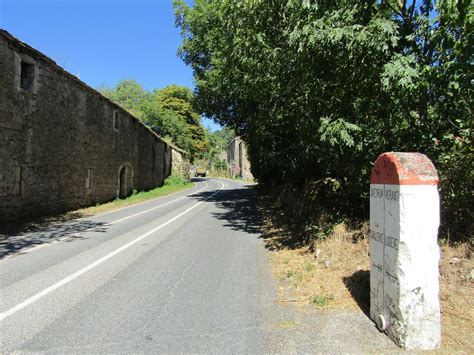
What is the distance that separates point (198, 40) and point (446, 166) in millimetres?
16981

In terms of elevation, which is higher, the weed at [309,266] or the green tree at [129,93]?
the green tree at [129,93]

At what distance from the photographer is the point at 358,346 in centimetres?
388

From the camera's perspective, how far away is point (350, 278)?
233 inches

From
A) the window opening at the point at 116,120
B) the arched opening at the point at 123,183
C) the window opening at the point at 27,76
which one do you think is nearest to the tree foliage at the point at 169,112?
the arched opening at the point at 123,183

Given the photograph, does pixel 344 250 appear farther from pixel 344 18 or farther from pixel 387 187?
pixel 344 18

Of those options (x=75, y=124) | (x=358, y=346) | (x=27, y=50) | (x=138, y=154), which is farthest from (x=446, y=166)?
(x=138, y=154)

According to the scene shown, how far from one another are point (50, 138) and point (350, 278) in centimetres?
1411

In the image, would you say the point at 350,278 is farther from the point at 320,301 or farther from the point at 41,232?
the point at 41,232

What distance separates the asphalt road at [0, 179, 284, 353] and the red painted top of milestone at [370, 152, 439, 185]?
1983 mm

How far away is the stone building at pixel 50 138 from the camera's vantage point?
1344 centimetres

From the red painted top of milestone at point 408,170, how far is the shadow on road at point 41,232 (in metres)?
7.56

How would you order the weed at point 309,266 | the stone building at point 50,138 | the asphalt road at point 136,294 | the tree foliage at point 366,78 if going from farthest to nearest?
the stone building at point 50,138, the weed at point 309,266, the tree foliage at point 366,78, the asphalt road at point 136,294

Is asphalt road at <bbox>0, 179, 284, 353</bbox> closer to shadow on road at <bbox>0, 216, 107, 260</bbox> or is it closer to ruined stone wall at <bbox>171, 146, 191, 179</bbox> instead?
shadow on road at <bbox>0, 216, 107, 260</bbox>

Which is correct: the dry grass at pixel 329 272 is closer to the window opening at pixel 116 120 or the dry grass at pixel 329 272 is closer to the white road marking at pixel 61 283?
the white road marking at pixel 61 283
